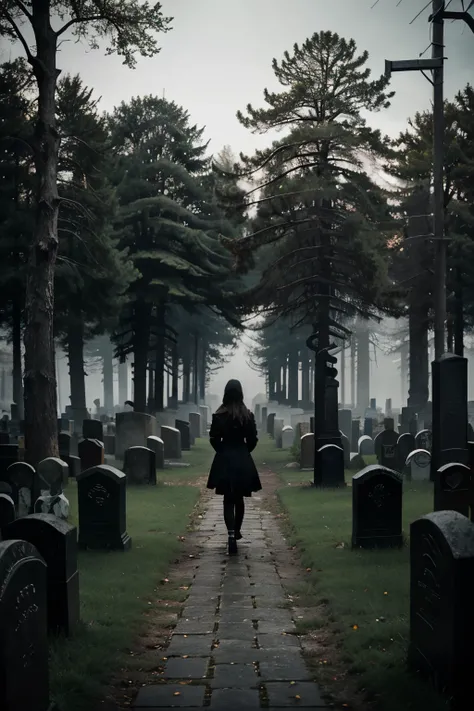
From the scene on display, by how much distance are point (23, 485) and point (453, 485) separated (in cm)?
Answer: 631

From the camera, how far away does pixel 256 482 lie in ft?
36.4

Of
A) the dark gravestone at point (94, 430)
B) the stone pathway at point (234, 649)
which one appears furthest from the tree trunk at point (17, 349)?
the stone pathway at point (234, 649)

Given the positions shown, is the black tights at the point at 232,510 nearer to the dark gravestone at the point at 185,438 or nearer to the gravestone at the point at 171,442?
the gravestone at the point at 171,442

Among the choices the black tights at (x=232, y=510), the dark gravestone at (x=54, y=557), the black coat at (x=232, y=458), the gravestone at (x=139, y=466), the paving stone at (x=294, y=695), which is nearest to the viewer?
the paving stone at (x=294, y=695)

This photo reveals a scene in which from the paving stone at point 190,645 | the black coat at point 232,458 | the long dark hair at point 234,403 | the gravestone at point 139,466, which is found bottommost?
the paving stone at point 190,645

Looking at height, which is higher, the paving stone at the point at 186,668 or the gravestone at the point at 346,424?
the gravestone at the point at 346,424

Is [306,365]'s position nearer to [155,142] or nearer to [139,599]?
[155,142]

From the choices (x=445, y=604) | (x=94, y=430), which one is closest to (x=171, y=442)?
(x=94, y=430)

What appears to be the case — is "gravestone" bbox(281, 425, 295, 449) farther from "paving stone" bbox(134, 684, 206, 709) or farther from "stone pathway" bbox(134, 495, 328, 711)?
"paving stone" bbox(134, 684, 206, 709)

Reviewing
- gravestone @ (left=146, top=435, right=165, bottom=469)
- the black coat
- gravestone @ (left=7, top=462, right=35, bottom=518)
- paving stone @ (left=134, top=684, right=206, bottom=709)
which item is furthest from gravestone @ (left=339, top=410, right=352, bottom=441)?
paving stone @ (left=134, top=684, right=206, bottom=709)

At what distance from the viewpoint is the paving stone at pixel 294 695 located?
18.1 feet

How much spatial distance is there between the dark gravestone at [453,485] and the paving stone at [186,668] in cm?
554

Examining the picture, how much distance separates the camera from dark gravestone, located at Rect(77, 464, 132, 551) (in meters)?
11.1

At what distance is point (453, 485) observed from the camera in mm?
11242
